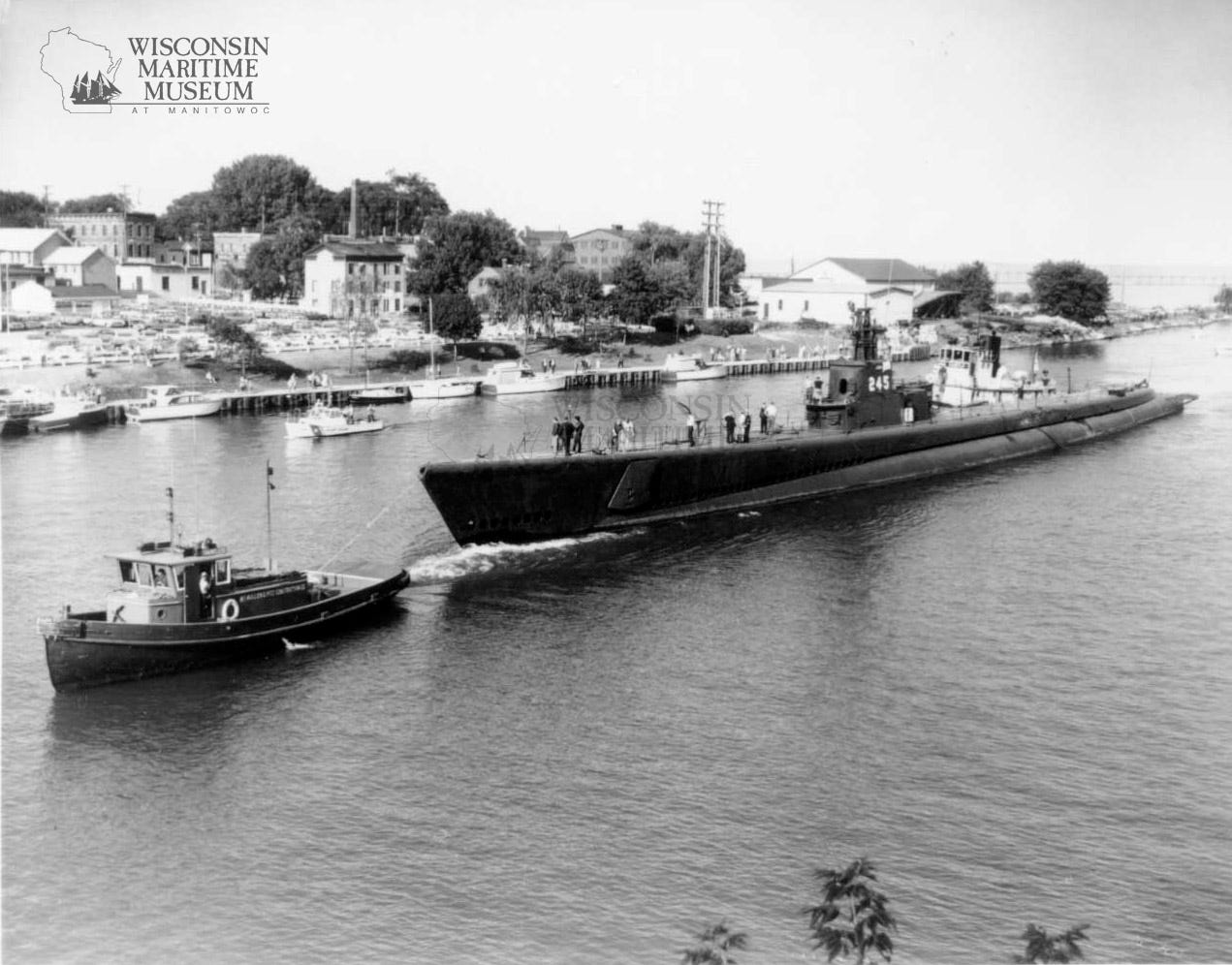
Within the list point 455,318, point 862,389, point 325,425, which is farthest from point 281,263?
point 862,389

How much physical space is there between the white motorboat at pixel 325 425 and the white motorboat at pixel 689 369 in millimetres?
24203

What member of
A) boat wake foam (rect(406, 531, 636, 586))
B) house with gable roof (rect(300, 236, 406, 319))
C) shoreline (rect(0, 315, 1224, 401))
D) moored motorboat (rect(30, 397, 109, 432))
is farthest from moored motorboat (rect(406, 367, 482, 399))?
boat wake foam (rect(406, 531, 636, 586))

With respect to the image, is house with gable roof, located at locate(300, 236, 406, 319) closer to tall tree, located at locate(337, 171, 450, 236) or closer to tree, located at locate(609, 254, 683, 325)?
tree, located at locate(609, 254, 683, 325)

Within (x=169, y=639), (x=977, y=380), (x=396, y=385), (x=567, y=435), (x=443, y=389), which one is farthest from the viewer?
(x=443, y=389)

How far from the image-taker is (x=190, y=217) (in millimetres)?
93375

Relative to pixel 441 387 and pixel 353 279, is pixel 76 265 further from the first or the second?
pixel 441 387

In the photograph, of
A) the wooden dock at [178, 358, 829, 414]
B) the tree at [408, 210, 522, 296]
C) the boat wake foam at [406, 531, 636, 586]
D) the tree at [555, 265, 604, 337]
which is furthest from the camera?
the tree at [408, 210, 522, 296]

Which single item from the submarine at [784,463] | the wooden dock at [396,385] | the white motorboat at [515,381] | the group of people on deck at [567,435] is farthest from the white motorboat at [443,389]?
the group of people on deck at [567,435]

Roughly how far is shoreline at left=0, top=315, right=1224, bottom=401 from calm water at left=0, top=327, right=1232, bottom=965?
640 inches

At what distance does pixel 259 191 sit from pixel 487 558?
215 feet

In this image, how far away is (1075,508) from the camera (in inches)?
1323

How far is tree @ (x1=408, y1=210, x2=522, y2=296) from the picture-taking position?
72812 millimetres

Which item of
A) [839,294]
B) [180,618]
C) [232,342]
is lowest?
[180,618]

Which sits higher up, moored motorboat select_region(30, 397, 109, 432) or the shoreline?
the shoreline
